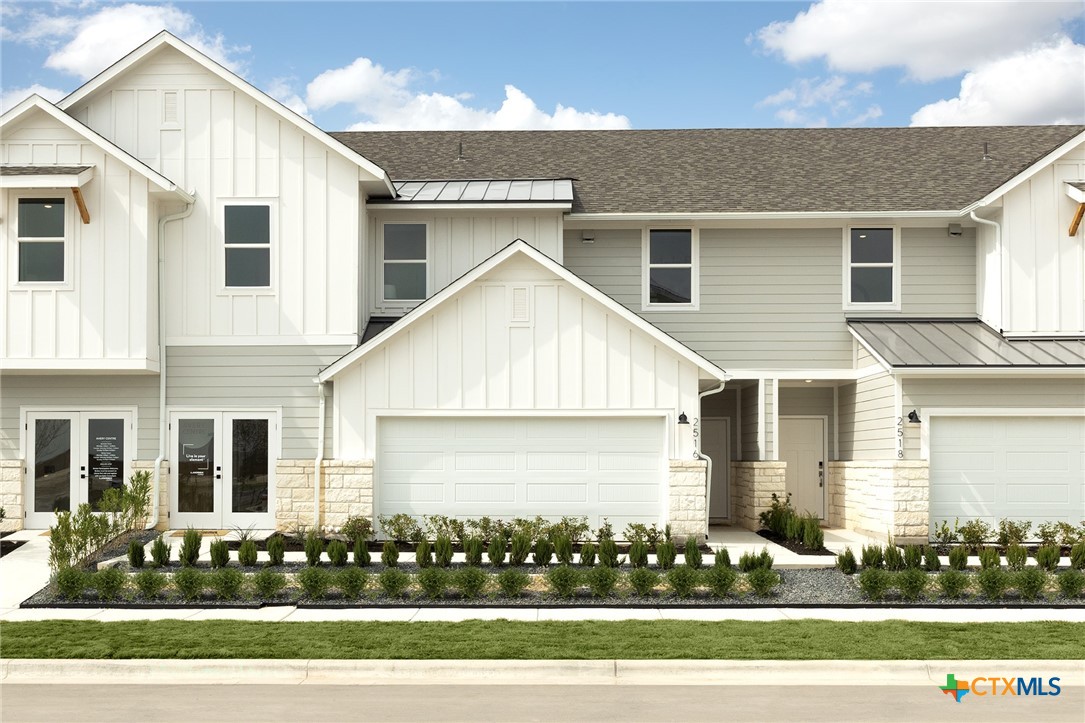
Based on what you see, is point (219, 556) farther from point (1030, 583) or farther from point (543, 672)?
point (1030, 583)

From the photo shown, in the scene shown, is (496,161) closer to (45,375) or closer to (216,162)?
(216,162)

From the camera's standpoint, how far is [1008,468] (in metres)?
17.1

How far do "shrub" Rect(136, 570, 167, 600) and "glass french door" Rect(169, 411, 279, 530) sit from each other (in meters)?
5.88

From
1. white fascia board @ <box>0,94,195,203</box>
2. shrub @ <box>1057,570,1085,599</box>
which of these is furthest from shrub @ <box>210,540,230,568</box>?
shrub @ <box>1057,570,1085,599</box>

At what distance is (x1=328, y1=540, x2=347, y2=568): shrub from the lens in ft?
45.6

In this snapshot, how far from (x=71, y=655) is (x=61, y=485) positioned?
962 centimetres

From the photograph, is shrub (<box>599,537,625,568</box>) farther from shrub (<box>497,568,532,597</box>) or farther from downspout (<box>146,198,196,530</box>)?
downspout (<box>146,198,196,530</box>)

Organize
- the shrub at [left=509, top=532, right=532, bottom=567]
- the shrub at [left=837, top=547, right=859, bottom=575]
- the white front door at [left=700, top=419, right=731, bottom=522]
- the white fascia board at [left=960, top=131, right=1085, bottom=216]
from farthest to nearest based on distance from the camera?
the white front door at [left=700, top=419, right=731, bottom=522] < the white fascia board at [left=960, top=131, right=1085, bottom=216] < the shrub at [left=509, top=532, right=532, bottom=567] < the shrub at [left=837, top=547, right=859, bottom=575]

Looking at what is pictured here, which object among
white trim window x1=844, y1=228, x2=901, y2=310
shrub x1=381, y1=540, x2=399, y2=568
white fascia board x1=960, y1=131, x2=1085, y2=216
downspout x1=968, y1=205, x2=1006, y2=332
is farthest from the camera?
white trim window x1=844, y1=228, x2=901, y2=310

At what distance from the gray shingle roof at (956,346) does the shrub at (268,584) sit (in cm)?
1023

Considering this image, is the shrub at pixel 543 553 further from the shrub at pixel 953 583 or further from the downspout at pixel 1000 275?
the downspout at pixel 1000 275

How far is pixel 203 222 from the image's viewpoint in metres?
17.9

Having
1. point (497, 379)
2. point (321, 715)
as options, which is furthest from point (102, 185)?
point (321, 715)

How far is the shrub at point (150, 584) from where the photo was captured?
38.9ft
